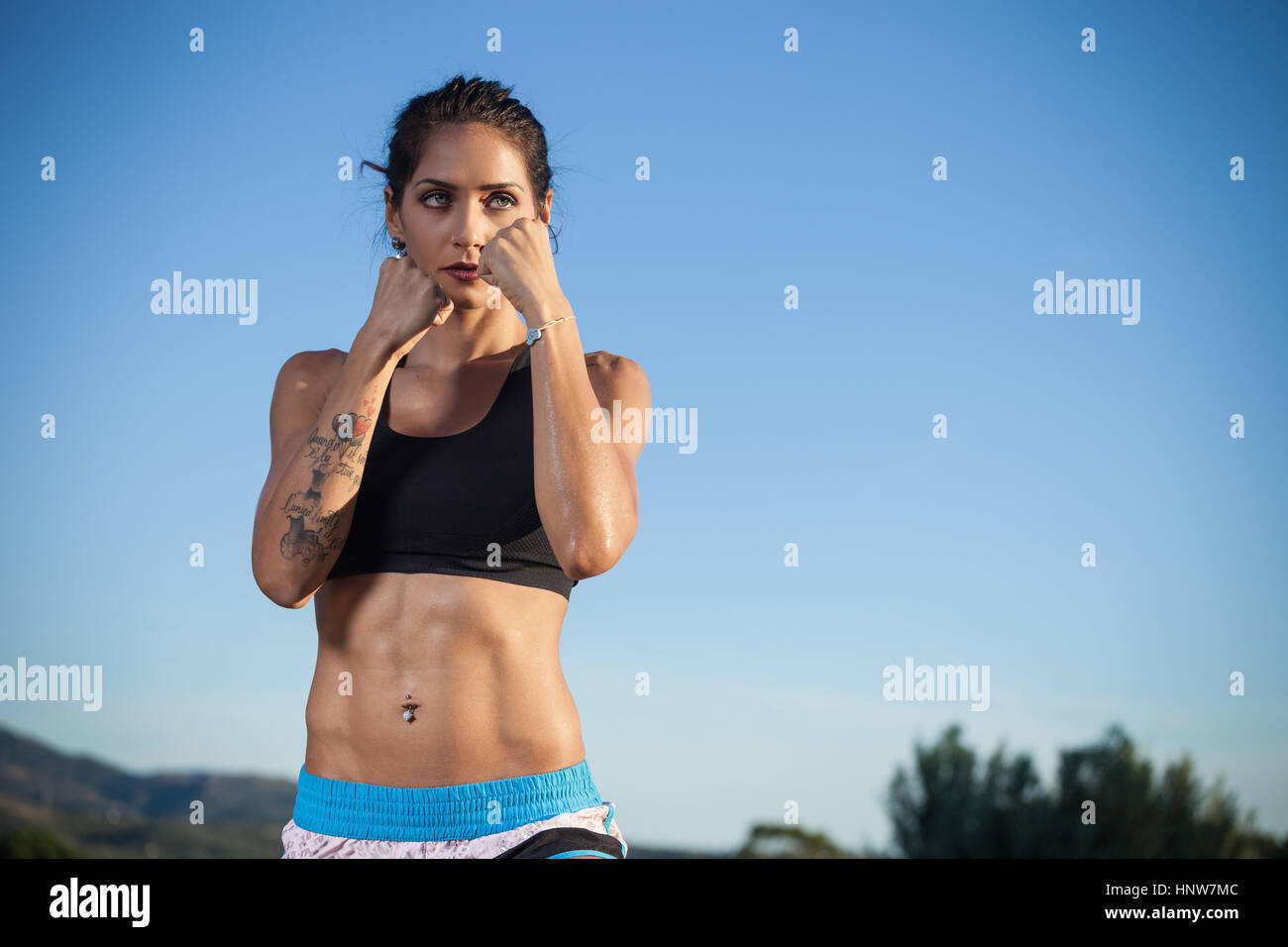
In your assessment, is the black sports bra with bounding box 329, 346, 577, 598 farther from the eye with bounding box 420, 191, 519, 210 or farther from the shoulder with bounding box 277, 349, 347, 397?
the eye with bounding box 420, 191, 519, 210

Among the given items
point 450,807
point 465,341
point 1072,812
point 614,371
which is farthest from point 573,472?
point 1072,812

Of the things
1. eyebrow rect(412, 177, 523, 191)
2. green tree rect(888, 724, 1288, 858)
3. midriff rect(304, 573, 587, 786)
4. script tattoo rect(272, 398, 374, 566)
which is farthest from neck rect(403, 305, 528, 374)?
green tree rect(888, 724, 1288, 858)

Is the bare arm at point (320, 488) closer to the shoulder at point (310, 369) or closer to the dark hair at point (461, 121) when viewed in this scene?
the shoulder at point (310, 369)

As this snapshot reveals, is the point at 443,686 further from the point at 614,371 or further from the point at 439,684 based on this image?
the point at 614,371

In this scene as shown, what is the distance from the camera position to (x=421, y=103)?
3.39 metres

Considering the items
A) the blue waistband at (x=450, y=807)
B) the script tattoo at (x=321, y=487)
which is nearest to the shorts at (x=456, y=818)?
the blue waistband at (x=450, y=807)

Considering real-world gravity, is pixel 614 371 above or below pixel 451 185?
below

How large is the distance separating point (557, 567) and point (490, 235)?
3.34ft

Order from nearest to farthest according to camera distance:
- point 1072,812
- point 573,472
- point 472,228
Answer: point 573,472, point 472,228, point 1072,812

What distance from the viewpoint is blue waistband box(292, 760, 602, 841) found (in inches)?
110

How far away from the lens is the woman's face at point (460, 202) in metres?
3.11

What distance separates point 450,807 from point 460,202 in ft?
5.73

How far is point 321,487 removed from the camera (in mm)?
2785
